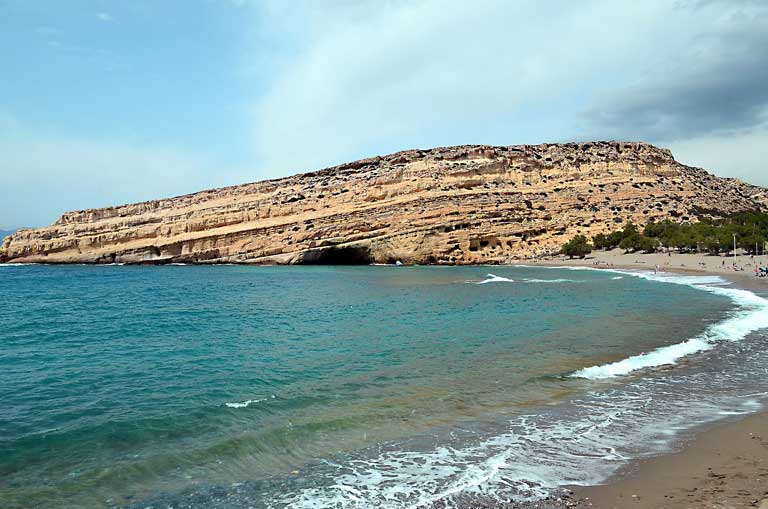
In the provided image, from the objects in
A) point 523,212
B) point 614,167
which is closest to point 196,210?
point 523,212

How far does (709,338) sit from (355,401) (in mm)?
12150

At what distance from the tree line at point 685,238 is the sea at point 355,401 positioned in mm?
33891

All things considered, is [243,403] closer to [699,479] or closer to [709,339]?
[699,479]

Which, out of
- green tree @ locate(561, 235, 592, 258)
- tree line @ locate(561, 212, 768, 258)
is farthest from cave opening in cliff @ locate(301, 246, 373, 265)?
tree line @ locate(561, 212, 768, 258)

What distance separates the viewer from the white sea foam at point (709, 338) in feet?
41.7

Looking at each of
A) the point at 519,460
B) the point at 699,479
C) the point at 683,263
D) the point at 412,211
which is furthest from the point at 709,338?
the point at 412,211

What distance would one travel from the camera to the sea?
22.5 feet

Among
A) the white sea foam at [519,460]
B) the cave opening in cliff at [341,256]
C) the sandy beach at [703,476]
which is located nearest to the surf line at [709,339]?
the white sea foam at [519,460]

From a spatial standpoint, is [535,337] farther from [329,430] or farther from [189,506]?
[189,506]

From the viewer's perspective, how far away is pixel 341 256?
66312mm

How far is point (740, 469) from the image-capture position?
670 cm

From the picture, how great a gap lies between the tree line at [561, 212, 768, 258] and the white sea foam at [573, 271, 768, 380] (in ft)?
87.8

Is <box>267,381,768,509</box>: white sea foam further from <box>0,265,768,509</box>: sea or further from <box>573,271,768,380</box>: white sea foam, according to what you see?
<box>573,271,768,380</box>: white sea foam

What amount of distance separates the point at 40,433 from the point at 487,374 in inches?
356
